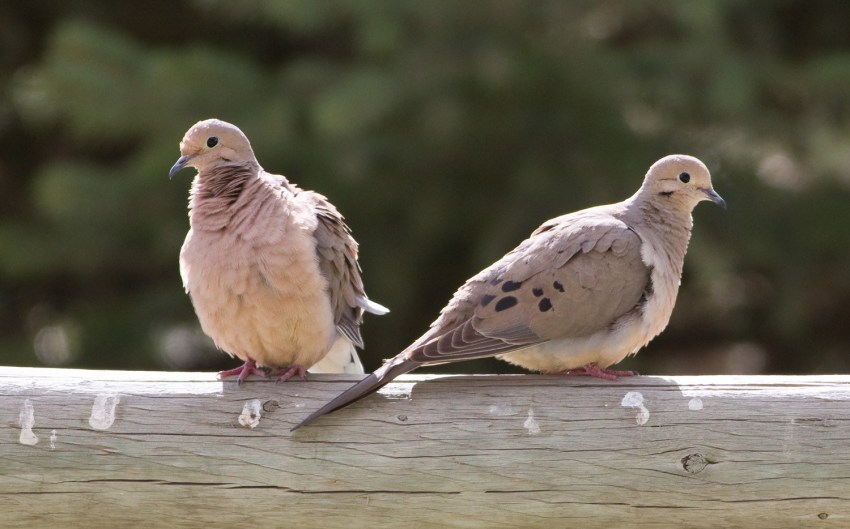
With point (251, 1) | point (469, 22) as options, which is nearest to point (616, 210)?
point (469, 22)

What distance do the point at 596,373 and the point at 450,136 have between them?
2787 mm

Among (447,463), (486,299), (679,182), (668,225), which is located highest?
(679,182)

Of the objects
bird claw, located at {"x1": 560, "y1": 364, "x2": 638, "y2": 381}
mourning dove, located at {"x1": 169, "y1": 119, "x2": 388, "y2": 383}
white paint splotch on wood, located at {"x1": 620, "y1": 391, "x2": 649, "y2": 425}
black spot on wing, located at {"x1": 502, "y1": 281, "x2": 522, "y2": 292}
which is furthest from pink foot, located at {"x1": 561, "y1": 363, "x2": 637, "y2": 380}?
→ mourning dove, located at {"x1": 169, "y1": 119, "x2": 388, "y2": 383}

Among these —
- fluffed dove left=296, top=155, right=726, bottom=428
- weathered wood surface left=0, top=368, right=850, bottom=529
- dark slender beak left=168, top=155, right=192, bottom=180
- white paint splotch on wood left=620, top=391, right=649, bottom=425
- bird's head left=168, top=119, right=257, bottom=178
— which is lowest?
weathered wood surface left=0, top=368, right=850, bottom=529

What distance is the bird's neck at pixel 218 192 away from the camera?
131 inches

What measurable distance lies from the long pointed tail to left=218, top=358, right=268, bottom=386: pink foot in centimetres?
29

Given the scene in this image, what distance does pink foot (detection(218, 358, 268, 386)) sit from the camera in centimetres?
307

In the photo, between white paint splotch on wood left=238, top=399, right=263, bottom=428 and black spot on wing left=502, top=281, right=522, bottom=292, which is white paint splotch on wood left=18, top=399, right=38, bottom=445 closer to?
white paint splotch on wood left=238, top=399, right=263, bottom=428

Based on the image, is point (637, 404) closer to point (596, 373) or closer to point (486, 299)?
point (596, 373)

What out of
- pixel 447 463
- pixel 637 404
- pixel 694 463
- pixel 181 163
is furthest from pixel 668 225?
pixel 181 163

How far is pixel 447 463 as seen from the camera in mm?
2789

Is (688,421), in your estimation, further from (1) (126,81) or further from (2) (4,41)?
(2) (4,41)

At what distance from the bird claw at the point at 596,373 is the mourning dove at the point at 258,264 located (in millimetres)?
603

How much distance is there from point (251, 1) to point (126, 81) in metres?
0.69
